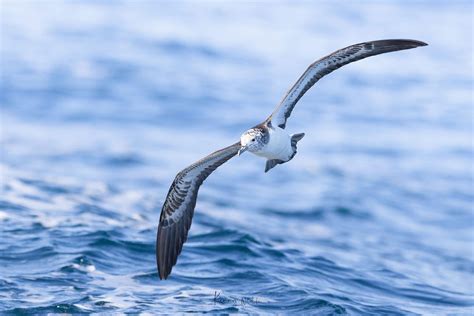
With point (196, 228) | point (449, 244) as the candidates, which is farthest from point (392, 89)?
point (196, 228)

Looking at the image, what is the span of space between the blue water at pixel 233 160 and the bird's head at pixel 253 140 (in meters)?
1.96

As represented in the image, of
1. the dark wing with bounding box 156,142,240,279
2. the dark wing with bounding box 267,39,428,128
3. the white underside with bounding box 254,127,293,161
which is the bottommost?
the dark wing with bounding box 156,142,240,279

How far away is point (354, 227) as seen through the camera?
18188 mm

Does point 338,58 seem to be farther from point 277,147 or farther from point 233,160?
point 233,160

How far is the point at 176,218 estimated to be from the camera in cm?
1071

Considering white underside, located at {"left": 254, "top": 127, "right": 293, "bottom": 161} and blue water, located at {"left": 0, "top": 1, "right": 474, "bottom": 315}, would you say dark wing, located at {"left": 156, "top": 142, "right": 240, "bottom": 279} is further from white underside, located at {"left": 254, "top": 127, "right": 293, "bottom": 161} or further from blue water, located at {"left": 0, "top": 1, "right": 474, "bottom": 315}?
white underside, located at {"left": 254, "top": 127, "right": 293, "bottom": 161}

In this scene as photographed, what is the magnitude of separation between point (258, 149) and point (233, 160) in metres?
12.2

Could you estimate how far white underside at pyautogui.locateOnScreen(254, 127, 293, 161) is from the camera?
32.4 ft

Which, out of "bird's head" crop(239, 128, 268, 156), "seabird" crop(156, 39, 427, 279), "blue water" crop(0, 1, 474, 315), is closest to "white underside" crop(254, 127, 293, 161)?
"seabird" crop(156, 39, 427, 279)

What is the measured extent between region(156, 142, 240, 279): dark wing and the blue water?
492 mm

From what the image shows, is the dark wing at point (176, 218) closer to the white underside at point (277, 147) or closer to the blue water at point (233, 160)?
the blue water at point (233, 160)

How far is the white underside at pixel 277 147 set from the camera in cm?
989

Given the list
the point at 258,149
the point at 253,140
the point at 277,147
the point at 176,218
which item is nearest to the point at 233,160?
the point at 176,218

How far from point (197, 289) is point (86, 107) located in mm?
15640
